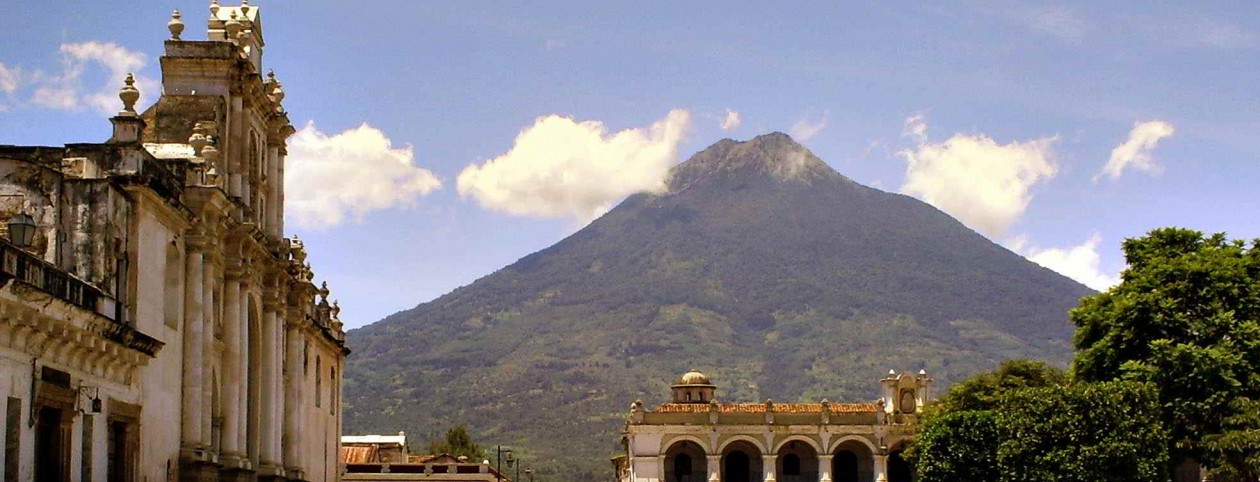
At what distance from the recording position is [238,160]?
42.8m

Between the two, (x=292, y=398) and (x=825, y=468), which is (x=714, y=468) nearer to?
(x=825, y=468)

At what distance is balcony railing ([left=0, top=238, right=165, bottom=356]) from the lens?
24250 mm

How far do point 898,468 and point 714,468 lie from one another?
11896mm

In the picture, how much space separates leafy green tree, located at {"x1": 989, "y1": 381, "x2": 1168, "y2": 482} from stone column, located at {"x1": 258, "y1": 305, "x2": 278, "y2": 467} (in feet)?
84.4

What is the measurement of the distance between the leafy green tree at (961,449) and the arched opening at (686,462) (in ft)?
108

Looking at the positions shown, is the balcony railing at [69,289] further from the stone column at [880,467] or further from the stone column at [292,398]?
the stone column at [880,467]

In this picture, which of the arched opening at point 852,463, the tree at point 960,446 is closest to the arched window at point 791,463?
the arched opening at point 852,463

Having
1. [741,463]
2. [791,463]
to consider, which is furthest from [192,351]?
[791,463]

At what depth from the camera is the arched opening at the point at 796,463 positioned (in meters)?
103

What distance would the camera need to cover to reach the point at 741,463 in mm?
104875

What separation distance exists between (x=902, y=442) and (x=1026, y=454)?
4505 cm

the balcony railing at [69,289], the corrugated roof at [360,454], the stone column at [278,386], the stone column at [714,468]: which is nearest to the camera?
the balcony railing at [69,289]

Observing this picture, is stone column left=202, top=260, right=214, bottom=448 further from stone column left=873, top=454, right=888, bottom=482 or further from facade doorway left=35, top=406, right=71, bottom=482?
stone column left=873, top=454, right=888, bottom=482

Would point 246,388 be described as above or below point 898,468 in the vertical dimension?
above
